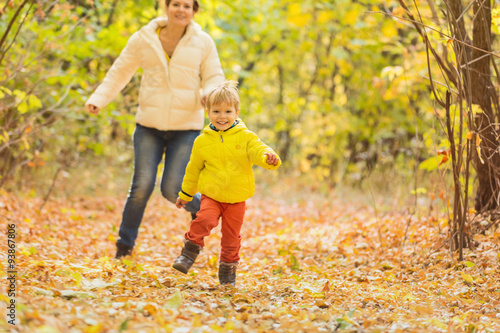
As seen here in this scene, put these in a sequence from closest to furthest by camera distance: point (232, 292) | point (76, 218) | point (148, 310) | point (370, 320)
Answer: point (148, 310)
point (370, 320)
point (232, 292)
point (76, 218)

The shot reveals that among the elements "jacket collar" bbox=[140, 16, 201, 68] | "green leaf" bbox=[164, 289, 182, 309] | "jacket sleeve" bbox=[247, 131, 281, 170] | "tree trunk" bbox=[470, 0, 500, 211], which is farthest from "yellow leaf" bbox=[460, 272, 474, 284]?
"jacket collar" bbox=[140, 16, 201, 68]

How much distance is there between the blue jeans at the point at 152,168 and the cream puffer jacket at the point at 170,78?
100mm

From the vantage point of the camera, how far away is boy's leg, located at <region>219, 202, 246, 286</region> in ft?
11.5

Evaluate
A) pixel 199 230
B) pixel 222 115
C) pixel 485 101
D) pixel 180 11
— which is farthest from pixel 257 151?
pixel 485 101

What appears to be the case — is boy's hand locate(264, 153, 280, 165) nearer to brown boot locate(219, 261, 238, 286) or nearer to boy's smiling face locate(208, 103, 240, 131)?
boy's smiling face locate(208, 103, 240, 131)

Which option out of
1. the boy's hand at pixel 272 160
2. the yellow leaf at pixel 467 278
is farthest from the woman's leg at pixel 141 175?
the yellow leaf at pixel 467 278

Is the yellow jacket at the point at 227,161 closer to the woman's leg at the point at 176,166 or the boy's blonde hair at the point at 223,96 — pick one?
the boy's blonde hair at the point at 223,96

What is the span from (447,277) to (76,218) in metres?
4.38

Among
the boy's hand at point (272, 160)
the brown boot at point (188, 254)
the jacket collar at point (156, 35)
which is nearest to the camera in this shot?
the boy's hand at point (272, 160)

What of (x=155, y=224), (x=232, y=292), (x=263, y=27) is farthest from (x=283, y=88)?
(x=232, y=292)

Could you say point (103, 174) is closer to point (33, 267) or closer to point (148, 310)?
point (33, 267)

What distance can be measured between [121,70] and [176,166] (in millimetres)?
969

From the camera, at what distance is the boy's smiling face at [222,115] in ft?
11.2

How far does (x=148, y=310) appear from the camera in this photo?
99.0 inches
